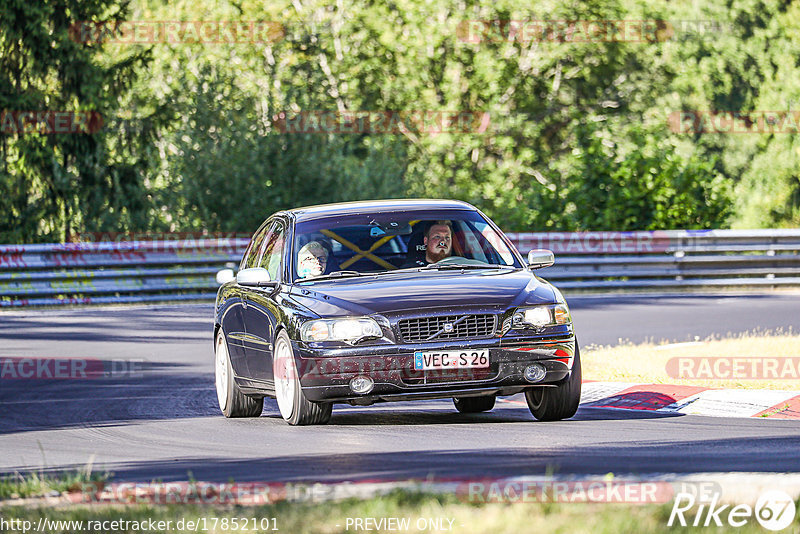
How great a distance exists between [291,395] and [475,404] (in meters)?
1.93

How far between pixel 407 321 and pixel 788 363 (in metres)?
5.13

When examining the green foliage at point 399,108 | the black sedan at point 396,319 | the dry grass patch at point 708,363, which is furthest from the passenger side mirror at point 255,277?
the green foliage at point 399,108

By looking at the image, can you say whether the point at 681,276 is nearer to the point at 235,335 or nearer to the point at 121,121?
the point at 121,121

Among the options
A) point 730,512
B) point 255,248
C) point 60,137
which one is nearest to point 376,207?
point 255,248

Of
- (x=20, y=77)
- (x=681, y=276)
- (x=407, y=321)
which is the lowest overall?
(x=681, y=276)

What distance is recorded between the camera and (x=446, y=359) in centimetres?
1007

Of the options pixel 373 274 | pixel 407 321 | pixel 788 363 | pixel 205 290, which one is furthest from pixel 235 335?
pixel 205 290

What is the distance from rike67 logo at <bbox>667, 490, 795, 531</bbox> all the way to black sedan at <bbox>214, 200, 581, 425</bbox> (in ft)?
12.9

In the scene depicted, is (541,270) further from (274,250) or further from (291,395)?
(291,395)

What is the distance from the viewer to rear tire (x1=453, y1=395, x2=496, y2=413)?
12.0 m

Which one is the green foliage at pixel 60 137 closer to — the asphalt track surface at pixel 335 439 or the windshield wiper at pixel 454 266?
the asphalt track surface at pixel 335 439

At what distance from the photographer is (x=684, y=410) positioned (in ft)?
38.2

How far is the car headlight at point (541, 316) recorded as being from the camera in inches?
404

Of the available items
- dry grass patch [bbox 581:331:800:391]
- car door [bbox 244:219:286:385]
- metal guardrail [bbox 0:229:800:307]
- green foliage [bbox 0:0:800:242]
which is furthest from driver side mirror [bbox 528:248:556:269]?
green foliage [bbox 0:0:800:242]
